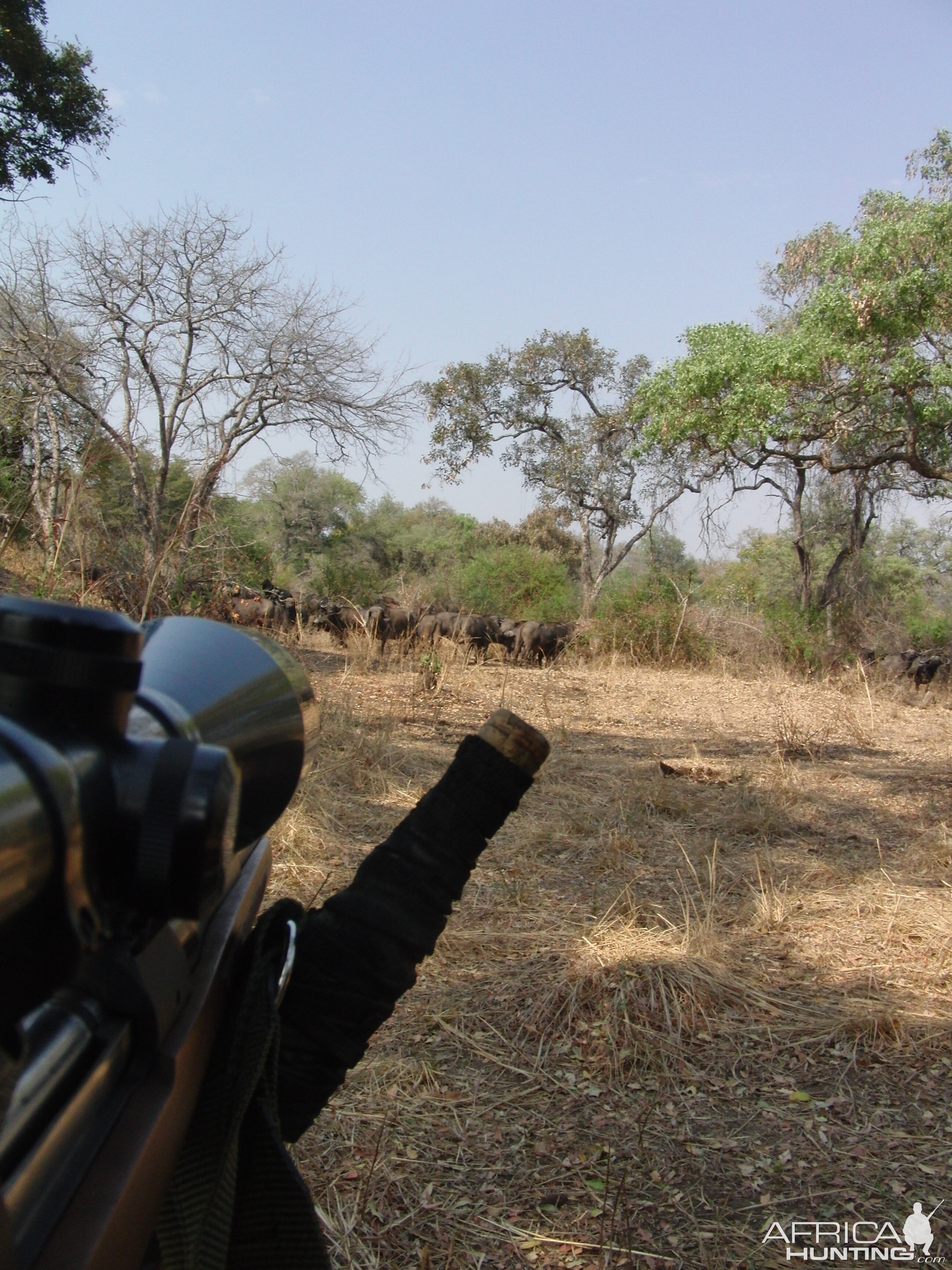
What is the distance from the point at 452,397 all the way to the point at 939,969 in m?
23.0

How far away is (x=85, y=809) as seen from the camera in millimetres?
384

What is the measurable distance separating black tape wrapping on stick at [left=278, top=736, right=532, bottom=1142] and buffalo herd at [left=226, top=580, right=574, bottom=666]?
9734 mm

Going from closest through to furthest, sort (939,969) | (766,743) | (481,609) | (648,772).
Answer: (939,969), (648,772), (766,743), (481,609)

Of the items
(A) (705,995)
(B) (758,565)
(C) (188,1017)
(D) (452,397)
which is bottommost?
(A) (705,995)

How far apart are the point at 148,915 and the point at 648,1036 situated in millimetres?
2464

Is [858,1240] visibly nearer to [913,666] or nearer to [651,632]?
[651,632]

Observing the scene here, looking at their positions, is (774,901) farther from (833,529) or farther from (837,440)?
(833,529)

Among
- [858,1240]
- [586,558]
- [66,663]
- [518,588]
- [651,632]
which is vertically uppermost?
[586,558]

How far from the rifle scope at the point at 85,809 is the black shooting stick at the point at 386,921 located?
312 mm

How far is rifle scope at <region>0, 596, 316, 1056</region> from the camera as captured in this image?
13.5 inches

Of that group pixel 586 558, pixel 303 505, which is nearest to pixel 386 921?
pixel 586 558

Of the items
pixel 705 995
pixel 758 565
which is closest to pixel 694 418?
pixel 705 995

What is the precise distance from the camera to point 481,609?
16359mm

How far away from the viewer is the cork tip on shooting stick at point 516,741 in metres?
0.85
